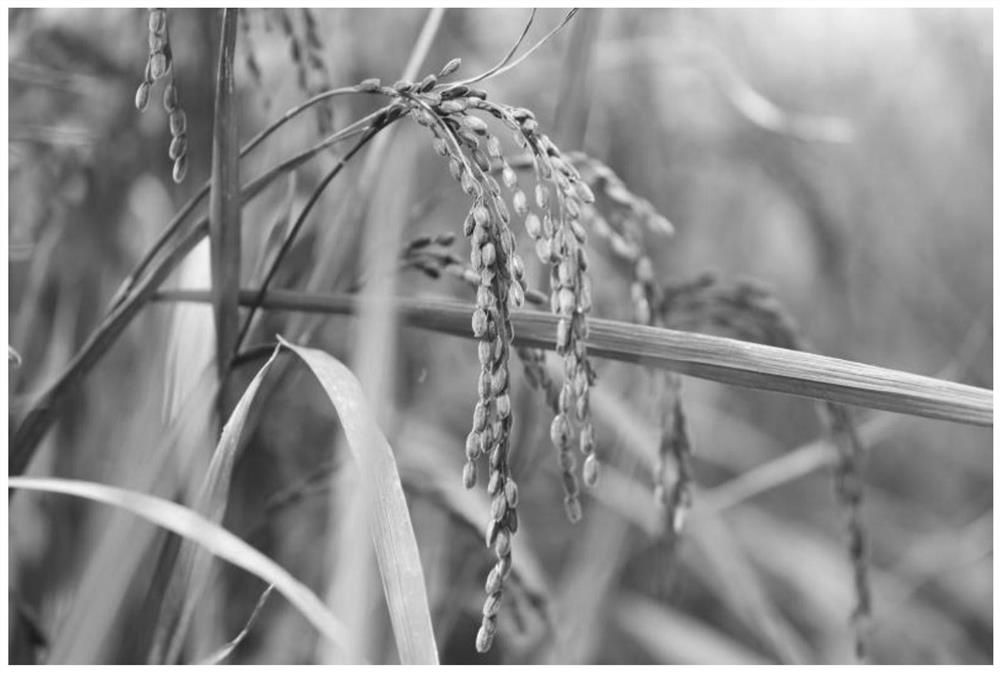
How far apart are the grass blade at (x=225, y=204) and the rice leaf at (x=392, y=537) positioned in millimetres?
131

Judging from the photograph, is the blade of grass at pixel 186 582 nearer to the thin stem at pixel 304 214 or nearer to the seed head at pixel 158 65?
the thin stem at pixel 304 214

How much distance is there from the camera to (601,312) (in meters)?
1.09

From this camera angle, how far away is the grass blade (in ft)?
2.13

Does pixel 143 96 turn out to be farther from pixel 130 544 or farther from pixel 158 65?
pixel 130 544

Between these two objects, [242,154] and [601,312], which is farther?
[601,312]

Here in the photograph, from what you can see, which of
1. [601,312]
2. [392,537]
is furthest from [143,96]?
[601,312]

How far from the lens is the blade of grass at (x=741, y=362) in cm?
60

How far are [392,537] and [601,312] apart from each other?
539mm

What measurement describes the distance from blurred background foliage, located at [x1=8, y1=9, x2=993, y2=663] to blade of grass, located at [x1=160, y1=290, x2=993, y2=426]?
0.12m

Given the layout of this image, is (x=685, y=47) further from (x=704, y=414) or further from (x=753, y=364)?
(x=753, y=364)

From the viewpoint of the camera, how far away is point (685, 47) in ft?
4.93

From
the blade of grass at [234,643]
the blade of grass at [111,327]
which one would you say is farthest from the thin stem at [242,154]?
the blade of grass at [234,643]

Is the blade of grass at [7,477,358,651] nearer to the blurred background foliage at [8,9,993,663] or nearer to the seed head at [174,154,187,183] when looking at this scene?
the blurred background foliage at [8,9,993,663]

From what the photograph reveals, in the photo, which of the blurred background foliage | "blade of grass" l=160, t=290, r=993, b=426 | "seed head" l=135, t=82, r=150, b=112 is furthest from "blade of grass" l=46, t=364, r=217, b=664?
"seed head" l=135, t=82, r=150, b=112
